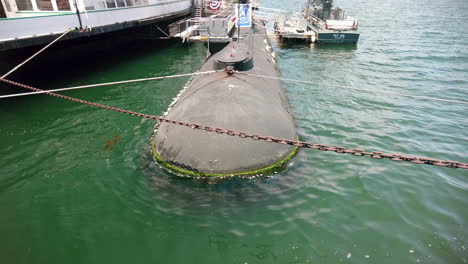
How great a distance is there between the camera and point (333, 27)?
89.9ft

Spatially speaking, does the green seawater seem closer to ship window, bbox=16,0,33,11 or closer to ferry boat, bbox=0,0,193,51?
→ ferry boat, bbox=0,0,193,51

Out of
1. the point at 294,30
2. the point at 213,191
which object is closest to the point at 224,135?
the point at 213,191

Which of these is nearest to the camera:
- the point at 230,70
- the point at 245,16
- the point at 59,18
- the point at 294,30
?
the point at 230,70

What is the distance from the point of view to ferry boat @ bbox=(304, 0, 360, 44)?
26.4 m

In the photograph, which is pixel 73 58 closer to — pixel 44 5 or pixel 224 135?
pixel 44 5

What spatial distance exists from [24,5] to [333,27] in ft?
83.5

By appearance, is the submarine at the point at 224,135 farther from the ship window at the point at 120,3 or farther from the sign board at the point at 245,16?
the ship window at the point at 120,3

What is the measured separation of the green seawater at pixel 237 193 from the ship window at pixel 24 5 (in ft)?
21.2

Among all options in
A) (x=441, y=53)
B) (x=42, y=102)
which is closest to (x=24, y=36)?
(x=42, y=102)

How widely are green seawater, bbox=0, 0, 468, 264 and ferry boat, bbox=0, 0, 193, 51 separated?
3.26 m

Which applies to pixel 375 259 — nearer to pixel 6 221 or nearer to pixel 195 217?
pixel 195 217

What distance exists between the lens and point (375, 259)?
618 centimetres

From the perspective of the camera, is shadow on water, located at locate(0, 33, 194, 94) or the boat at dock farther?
the boat at dock

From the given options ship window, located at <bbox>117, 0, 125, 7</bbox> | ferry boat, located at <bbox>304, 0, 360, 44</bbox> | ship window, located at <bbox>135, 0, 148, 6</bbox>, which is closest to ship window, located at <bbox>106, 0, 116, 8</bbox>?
ship window, located at <bbox>117, 0, 125, 7</bbox>
